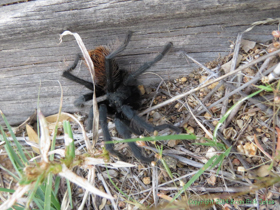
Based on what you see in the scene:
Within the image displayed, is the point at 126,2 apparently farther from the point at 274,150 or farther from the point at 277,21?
the point at 274,150

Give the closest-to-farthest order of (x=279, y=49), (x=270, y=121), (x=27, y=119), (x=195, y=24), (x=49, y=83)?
(x=279, y=49) < (x=270, y=121) < (x=195, y=24) < (x=49, y=83) < (x=27, y=119)

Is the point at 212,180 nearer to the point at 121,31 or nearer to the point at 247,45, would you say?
the point at 247,45

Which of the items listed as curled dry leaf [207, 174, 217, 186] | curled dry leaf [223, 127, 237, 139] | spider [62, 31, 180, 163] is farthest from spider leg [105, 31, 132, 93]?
curled dry leaf [207, 174, 217, 186]

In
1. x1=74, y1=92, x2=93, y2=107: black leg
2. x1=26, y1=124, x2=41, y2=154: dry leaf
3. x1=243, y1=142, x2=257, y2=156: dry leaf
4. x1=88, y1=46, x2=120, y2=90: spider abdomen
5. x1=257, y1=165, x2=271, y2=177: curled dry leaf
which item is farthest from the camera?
x1=26, y1=124, x2=41, y2=154: dry leaf

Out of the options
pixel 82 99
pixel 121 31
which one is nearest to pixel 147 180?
pixel 82 99

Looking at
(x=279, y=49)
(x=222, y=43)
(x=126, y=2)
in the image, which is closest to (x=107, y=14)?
(x=126, y=2)

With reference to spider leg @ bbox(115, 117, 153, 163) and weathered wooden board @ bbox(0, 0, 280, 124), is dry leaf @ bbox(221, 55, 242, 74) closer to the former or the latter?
weathered wooden board @ bbox(0, 0, 280, 124)
